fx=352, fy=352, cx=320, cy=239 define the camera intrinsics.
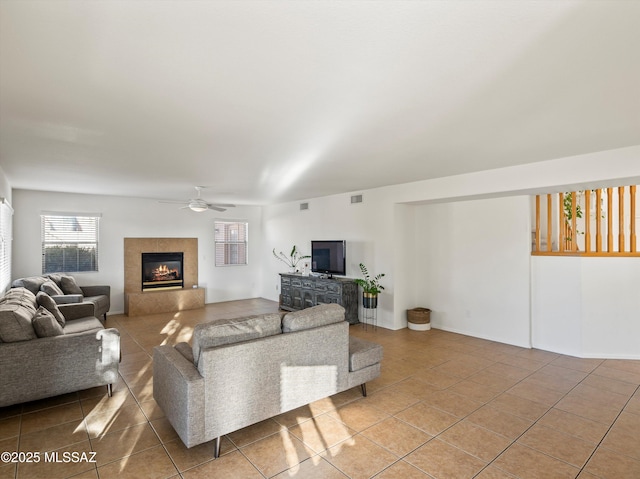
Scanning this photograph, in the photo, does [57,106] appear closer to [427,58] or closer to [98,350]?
[98,350]

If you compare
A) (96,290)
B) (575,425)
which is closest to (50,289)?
(96,290)

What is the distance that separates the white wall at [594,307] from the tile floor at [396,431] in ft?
1.42

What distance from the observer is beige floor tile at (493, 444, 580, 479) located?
8.02ft

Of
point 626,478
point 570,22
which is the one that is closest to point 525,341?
point 626,478

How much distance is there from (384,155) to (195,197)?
16.3 ft

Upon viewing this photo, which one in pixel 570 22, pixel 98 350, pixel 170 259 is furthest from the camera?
pixel 170 259

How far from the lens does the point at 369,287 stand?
6539 millimetres

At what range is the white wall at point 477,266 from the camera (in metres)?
5.41

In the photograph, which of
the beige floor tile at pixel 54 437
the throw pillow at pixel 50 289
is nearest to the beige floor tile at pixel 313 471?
the beige floor tile at pixel 54 437

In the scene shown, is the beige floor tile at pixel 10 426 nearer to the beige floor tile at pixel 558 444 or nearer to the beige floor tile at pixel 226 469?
the beige floor tile at pixel 226 469

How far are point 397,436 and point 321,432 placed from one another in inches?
24.9

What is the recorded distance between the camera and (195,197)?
775 centimetres

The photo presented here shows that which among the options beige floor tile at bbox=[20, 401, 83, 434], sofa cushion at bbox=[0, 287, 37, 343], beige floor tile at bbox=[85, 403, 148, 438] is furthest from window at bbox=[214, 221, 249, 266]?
beige floor tile at bbox=[85, 403, 148, 438]

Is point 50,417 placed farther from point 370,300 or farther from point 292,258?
point 292,258
